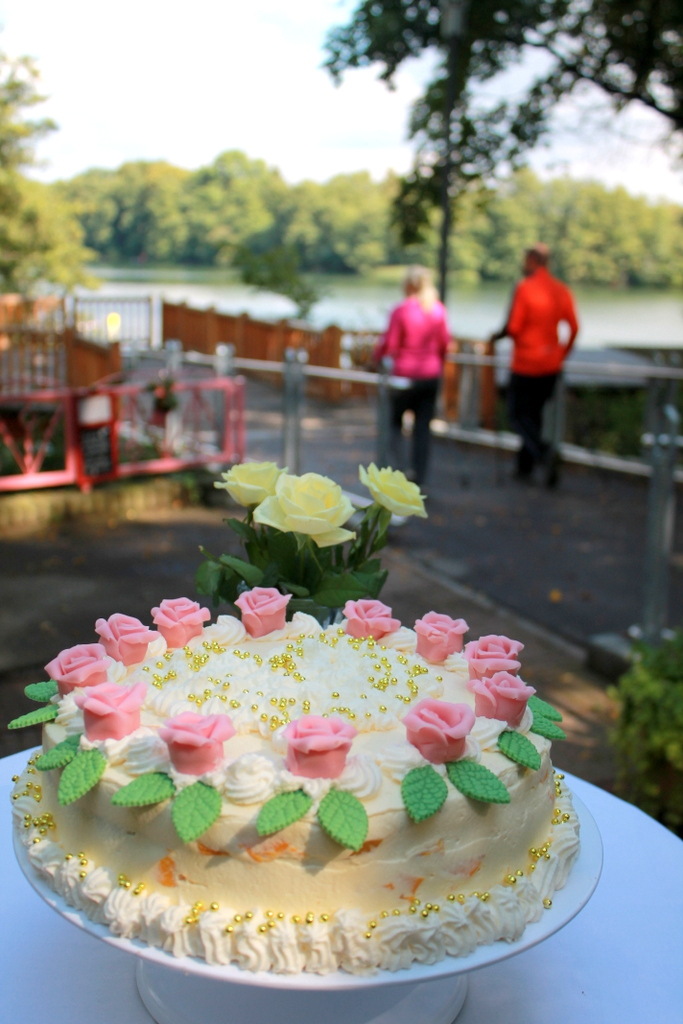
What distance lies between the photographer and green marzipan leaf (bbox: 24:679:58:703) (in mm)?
1659

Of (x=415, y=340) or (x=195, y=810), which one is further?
(x=415, y=340)

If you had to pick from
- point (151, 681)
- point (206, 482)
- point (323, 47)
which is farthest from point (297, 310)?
point (151, 681)

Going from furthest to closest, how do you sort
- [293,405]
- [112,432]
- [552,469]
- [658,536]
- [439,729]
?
[552,469]
[112,432]
[293,405]
[658,536]
[439,729]

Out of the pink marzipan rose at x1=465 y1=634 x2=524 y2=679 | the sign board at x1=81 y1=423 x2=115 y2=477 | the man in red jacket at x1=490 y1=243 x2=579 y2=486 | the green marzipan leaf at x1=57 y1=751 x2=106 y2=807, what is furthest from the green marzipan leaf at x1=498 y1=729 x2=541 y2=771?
the sign board at x1=81 y1=423 x2=115 y2=477

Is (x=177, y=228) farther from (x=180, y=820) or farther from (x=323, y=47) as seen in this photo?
(x=180, y=820)

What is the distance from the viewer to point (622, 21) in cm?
1021

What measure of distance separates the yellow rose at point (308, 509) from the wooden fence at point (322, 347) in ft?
26.2

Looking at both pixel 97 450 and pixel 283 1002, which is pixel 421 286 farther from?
pixel 283 1002

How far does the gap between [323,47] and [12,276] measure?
40.9 feet

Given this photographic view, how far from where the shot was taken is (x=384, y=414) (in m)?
7.62

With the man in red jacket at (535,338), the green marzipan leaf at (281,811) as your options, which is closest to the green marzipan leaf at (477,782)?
the green marzipan leaf at (281,811)

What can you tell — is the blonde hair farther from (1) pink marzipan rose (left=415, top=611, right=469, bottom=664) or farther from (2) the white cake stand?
(2) the white cake stand

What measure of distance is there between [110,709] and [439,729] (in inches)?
19.5

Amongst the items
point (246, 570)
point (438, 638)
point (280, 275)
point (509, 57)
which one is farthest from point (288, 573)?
point (280, 275)
